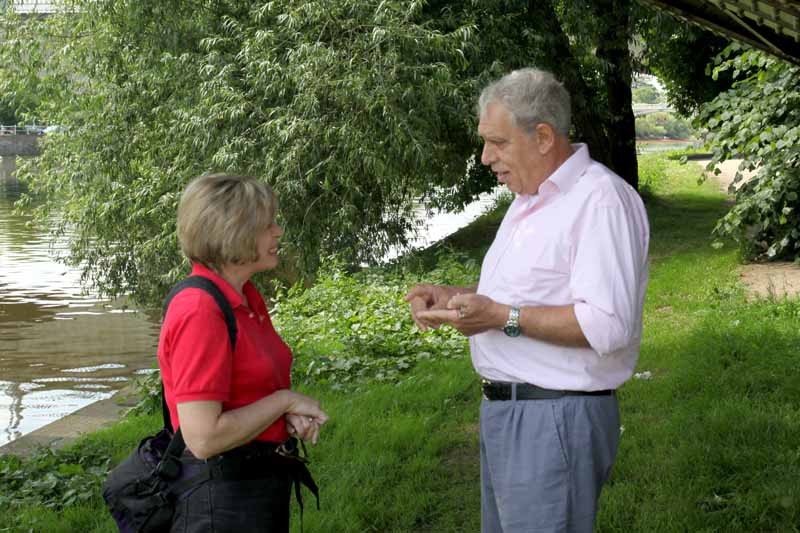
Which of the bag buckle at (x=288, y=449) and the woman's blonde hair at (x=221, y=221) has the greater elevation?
the woman's blonde hair at (x=221, y=221)

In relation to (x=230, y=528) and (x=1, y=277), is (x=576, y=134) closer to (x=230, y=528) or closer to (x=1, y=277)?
(x=1, y=277)

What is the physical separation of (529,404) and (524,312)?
0.27 meters

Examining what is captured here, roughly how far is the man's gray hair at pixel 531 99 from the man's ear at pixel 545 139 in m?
0.02

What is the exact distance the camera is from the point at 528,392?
2.78 metres

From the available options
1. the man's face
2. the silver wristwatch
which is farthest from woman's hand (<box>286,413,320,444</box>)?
the man's face

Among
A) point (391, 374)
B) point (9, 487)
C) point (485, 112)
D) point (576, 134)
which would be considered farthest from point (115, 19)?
point (485, 112)

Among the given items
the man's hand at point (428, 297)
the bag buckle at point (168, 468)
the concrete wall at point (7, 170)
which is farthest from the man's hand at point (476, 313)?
the concrete wall at point (7, 170)

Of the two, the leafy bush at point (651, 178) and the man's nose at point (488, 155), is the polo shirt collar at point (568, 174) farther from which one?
the leafy bush at point (651, 178)

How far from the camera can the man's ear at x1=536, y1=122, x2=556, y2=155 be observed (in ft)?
9.25

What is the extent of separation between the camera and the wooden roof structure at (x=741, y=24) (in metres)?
3.88

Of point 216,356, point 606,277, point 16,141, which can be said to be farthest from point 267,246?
point 16,141

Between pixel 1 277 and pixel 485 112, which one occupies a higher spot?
pixel 485 112

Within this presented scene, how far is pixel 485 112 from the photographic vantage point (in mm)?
2873

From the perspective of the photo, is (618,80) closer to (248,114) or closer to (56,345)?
(248,114)
